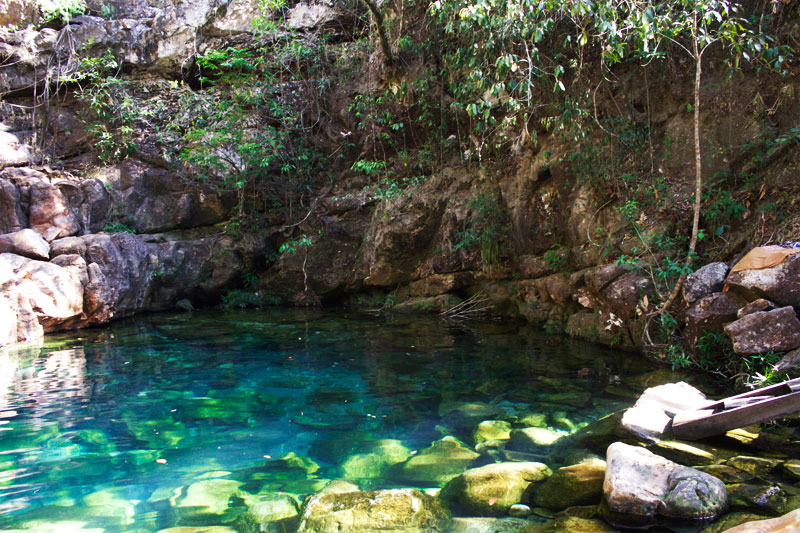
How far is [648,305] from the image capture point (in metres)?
5.82

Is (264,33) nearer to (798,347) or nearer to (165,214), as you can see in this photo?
(165,214)

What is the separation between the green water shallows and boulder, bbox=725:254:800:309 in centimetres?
139

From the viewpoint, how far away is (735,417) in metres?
3.17

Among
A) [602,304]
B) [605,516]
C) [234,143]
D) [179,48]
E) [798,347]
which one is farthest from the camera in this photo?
[179,48]

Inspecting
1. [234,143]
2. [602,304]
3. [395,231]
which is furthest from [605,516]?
[234,143]

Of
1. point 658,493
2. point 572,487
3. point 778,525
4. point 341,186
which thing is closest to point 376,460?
point 572,487

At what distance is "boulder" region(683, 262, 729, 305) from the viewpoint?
204 inches

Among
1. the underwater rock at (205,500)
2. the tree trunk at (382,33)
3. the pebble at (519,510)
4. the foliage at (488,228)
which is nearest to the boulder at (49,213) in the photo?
the tree trunk at (382,33)

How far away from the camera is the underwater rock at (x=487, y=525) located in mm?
2508

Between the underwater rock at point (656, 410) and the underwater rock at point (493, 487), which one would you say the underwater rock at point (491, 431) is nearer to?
the underwater rock at point (493, 487)

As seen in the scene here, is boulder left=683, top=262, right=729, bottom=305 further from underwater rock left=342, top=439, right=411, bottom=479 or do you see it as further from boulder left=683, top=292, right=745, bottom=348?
underwater rock left=342, top=439, right=411, bottom=479

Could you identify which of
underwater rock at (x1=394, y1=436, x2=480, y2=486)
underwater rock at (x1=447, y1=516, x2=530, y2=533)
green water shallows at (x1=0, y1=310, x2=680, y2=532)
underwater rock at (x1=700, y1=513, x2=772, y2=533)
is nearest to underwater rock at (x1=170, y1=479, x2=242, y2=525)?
green water shallows at (x1=0, y1=310, x2=680, y2=532)

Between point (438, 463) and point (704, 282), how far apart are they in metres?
3.78

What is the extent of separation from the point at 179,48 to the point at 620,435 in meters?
15.3
